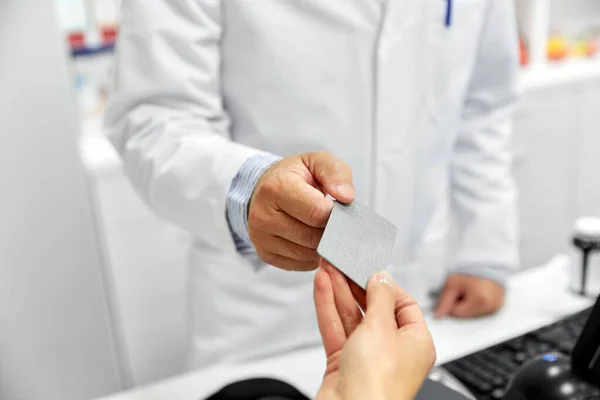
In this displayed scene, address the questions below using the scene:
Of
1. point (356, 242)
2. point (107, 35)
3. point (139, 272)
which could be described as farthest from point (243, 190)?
point (107, 35)

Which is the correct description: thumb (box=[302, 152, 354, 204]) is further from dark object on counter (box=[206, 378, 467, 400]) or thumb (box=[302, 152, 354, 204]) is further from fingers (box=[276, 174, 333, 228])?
dark object on counter (box=[206, 378, 467, 400])

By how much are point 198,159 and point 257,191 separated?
6.2 inches

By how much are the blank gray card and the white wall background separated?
0.95 m

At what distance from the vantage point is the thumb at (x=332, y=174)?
0.58 metres

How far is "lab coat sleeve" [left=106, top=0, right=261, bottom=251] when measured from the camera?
2.60ft

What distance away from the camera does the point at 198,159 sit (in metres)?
0.78

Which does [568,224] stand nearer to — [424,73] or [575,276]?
[575,276]

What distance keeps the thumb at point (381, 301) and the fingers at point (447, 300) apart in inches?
21.2

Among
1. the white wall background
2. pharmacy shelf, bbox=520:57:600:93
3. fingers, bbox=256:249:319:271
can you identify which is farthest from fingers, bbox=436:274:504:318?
pharmacy shelf, bbox=520:57:600:93

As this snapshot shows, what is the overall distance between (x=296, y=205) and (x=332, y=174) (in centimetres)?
5

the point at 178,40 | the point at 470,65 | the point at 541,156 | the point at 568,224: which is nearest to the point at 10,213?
the point at 178,40

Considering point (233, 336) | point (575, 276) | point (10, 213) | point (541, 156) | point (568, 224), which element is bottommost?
point (568, 224)

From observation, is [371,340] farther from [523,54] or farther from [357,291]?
[523,54]

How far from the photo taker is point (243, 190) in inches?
28.5
